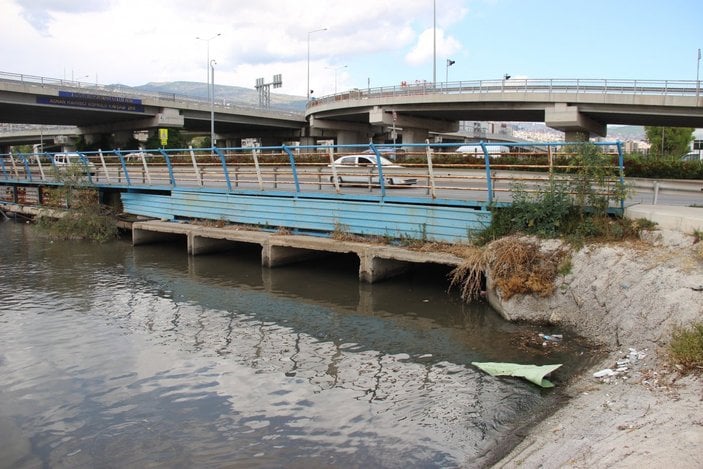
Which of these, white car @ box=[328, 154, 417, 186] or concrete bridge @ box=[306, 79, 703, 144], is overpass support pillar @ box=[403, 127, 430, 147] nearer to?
concrete bridge @ box=[306, 79, 703, 144]

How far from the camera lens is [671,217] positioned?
967 centimetres

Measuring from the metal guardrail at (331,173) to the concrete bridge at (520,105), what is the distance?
19317 mm

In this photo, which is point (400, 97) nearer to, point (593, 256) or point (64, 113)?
point (64, 113)

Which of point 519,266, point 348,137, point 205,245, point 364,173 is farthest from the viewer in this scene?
point 348,137

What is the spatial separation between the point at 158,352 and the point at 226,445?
3.49 m

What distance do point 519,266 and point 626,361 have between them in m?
3.14

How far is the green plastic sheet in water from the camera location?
7766 mm

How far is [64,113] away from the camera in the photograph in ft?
194

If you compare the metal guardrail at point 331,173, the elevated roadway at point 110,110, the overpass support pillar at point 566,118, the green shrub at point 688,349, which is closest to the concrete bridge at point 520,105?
the overpass support pillar at point 566,118

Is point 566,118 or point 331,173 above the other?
point 566,118

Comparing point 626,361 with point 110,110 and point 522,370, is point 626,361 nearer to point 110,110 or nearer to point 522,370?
point 522,370

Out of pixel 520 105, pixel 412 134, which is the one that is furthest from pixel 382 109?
pixel 520 105

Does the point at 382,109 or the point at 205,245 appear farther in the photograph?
the point at 382,109

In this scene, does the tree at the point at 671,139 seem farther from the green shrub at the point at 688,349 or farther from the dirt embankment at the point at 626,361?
the green shrub at the point at 688,349
